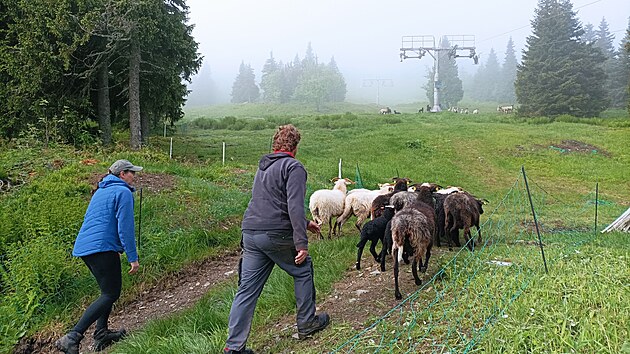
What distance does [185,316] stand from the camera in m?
5.48

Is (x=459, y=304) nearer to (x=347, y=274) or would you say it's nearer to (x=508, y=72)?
(x=347, y=274)

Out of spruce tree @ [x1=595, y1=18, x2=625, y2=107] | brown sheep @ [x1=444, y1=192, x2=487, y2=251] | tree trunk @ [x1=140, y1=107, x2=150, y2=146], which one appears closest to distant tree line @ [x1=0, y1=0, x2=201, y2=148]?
tree trunk @ [x1=140, y1=107, x2=150, y2=146]

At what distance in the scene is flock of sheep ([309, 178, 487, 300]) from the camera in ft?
16.8

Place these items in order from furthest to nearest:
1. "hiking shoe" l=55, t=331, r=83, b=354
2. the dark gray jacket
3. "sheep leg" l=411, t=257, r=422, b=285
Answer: "sheep leg" l=411, t=257, r=422, b=285, "hiking shoe" l=55, t=331, r=83, b=354, the dark gray jacket

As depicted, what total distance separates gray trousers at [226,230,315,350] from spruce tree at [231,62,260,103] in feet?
328

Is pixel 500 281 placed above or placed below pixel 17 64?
below

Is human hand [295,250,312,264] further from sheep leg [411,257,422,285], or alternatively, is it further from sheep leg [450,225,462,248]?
sheep leg [450,225,462,248]

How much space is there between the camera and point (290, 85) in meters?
94.3

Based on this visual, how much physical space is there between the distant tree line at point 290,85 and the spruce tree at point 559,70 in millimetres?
36611

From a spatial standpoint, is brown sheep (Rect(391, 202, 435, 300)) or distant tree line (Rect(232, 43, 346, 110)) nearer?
brown sheep (Rect(391, 202, 435, 300))

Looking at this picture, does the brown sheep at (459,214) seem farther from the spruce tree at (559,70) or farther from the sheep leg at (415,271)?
the spruce tree at (559,70)

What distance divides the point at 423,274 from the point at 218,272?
143 inches

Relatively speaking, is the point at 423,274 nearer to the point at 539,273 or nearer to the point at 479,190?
the point at 539,273

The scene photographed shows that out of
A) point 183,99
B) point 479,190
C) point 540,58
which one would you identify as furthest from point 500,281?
point 540,58
